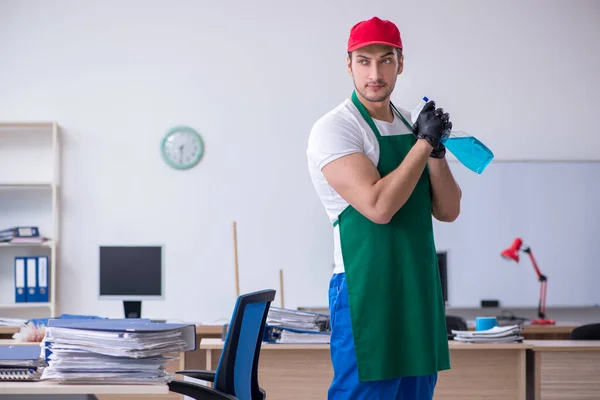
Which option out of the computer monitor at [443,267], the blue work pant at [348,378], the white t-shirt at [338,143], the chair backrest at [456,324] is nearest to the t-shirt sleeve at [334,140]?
the white t-shirt at [338,143]

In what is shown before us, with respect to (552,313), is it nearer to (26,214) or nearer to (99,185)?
(99,185)

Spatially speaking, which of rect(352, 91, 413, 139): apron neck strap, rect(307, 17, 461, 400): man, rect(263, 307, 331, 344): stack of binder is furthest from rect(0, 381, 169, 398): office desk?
rect(263, 307, 331, 344): stack of binder

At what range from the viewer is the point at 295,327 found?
3.18 m

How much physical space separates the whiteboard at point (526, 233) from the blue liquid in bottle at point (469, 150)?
3.91 meters

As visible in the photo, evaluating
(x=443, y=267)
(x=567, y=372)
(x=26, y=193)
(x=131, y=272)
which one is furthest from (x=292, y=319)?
(x=26, y=193)

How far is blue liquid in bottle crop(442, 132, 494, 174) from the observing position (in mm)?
1817

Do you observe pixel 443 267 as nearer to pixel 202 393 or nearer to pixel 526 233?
pixel 526 233

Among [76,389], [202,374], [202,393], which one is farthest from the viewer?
[202,374]

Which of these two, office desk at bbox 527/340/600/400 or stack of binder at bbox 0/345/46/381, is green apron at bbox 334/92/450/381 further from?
office desk at bbox 527/340/600/400

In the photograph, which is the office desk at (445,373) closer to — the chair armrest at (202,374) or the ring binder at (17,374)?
the chair armrest at (202,374)

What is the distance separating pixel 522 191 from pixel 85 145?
3286mm

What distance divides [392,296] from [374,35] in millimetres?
599

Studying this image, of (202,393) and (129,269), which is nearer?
(202,393)

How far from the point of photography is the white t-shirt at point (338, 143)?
1793 millimetres
